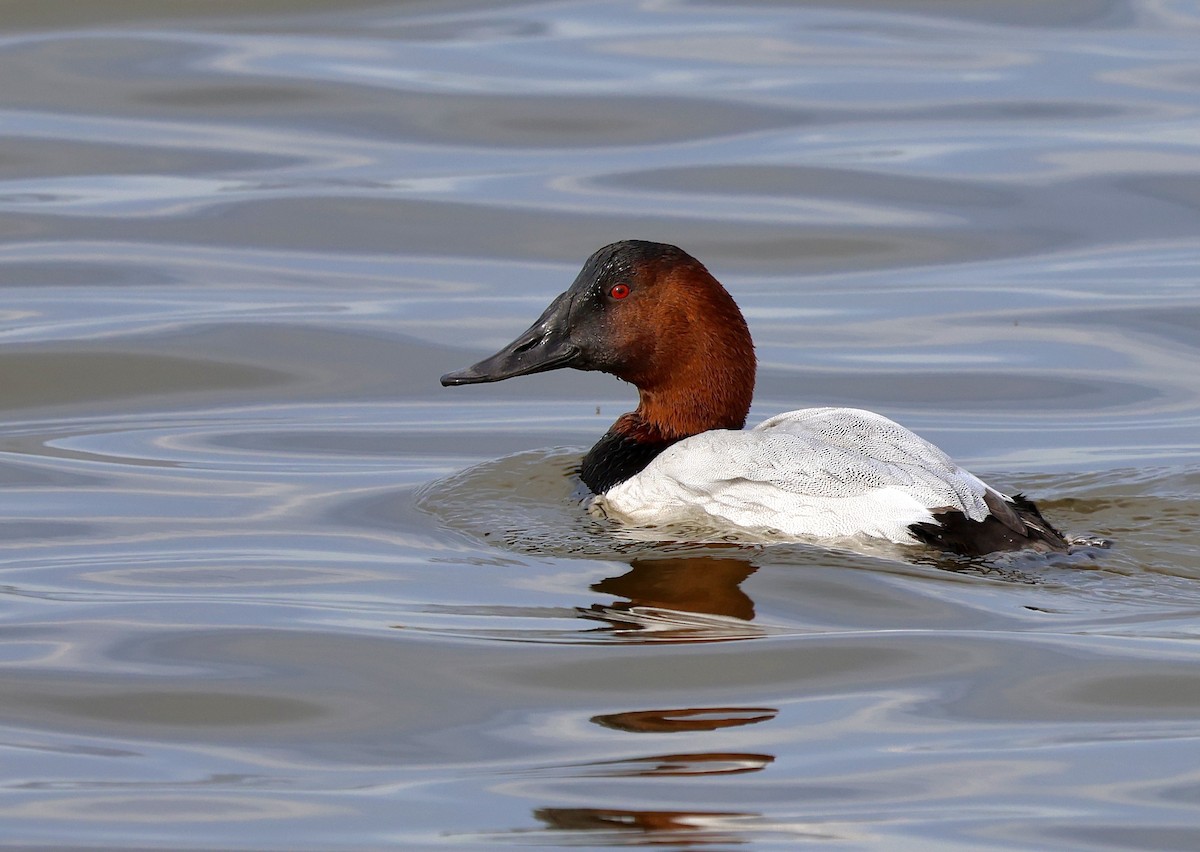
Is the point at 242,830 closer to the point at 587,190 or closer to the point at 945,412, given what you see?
the point at 945,412

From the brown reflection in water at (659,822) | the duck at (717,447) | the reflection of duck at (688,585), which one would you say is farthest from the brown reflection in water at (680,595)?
the brown reflection in water at (659,822)

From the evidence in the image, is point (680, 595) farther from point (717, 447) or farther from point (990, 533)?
point (990, 533)

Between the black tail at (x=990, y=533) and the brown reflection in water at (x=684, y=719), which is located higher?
the black tail at (x=990, y=533)

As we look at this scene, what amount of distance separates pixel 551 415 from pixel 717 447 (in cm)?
241

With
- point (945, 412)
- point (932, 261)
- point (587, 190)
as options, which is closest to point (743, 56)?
point (587, 190)

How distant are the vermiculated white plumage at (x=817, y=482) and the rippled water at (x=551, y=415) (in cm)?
11

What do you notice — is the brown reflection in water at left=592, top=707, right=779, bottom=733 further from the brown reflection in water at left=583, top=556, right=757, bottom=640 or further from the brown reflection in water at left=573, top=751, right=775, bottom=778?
Answer: the brown reflection in water at left=583, top=556, right=757, bottom=640

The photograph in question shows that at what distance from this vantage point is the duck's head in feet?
Result: 21.5

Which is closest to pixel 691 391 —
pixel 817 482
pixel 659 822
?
pixel 817 482

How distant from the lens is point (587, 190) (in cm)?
1147

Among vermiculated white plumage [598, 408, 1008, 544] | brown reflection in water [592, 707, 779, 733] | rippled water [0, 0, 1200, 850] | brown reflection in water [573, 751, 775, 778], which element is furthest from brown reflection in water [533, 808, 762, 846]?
vermiculated white plumage [598, 408, 1008, 544]

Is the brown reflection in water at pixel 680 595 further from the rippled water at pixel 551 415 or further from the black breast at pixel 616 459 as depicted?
the black breast at pixel 616 459

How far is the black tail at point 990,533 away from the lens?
5.66m

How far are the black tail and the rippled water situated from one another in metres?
0.07
